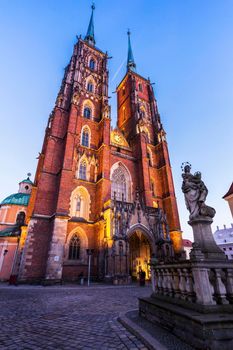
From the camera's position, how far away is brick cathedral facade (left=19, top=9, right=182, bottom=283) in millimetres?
17297

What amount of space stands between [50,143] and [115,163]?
29.6 ft

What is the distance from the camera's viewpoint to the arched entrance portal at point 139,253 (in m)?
20.2

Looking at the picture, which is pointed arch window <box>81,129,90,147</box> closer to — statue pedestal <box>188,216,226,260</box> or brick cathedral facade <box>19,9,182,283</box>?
brick cathedral facade <box>19,9,182,283</box>

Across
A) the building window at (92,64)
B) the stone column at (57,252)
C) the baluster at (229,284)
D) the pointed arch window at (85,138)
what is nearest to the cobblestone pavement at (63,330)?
Result: the baluster at (229,284)

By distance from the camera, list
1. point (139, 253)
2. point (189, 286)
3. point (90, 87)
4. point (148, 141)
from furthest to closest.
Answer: point (90, 87)
point (148, 141)
point (139, 253)
point (189, 286)

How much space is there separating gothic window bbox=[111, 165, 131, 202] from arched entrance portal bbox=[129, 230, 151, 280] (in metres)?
5.57

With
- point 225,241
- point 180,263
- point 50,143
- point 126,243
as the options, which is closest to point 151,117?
point 50,143

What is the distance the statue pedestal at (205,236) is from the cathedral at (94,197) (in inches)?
495

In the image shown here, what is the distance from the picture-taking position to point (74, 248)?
18984mm

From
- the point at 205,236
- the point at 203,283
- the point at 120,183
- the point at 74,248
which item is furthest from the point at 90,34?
the point at 203,283

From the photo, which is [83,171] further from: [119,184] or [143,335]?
[143,335]

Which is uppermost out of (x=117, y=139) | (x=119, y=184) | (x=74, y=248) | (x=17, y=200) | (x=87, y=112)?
(x=87, y=112)

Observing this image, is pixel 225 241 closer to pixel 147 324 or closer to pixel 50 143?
pixel 50 143

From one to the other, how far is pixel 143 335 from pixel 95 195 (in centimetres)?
1927
